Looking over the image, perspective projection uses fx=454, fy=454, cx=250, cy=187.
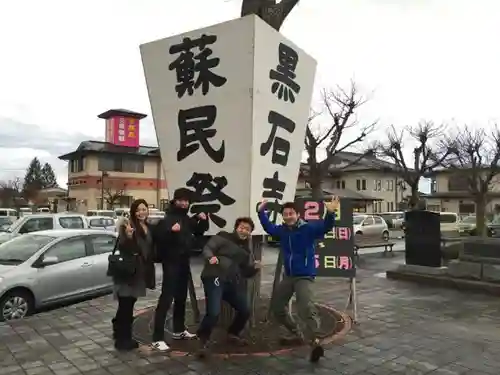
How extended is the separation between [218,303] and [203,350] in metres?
0.49

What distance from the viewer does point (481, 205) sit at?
25641 mm

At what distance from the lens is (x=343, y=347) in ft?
16.3

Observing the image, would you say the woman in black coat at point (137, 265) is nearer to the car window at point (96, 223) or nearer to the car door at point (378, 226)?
the car window at point (96, 223)

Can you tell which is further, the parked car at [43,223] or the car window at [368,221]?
the car window at [368,221]

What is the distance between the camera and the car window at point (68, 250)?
26.0ft

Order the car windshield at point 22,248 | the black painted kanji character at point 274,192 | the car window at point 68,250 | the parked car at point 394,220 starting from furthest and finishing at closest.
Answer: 1. the parked car at point 394,220
2. the car window at point 68,250
3. the car windshield at point 22,248
4. the black painted kanji character at point 274,192

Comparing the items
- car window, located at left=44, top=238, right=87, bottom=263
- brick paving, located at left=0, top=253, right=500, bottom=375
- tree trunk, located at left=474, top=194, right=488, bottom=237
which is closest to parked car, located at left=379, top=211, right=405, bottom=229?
tree trunk, located at left=474, top=194, right=488, bottom=237

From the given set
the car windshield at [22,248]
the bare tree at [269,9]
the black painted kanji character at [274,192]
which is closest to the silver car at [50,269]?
the car windshield at [22,248]

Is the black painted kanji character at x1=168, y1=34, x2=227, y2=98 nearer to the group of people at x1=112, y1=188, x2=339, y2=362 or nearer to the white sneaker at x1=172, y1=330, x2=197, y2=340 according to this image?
the group of people at x1=112, y1=188, x2=339, y2=362

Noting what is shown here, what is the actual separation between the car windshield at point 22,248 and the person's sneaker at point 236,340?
4342 millimetres

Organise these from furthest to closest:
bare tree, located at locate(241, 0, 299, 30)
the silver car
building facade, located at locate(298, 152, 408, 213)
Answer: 1. building facade, located at locate(298, 152, 408, 213)
2. the silver car
3. bare tree, located at locate(241, 0, 299, 30)

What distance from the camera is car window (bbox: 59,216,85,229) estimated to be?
49.6ft

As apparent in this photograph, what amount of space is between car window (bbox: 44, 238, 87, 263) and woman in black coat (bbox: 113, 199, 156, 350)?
11.5 feet

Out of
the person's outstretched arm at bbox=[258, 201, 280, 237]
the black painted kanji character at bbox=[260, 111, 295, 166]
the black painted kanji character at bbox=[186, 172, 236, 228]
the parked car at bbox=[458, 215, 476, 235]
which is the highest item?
the black painted kanji character at bbox=[260, 111, 295, 166]
